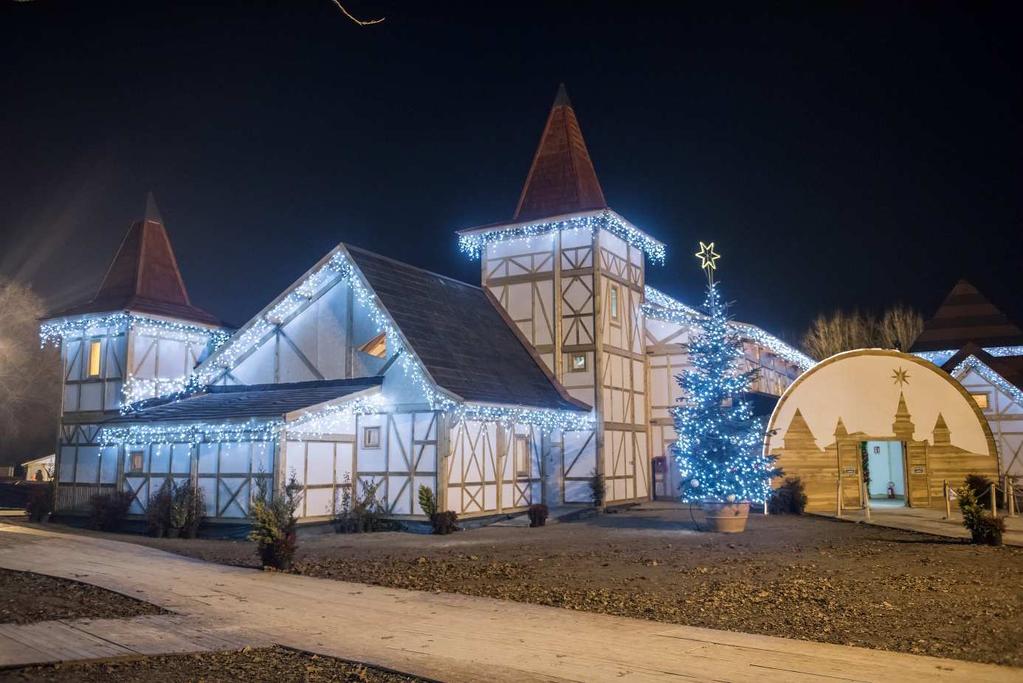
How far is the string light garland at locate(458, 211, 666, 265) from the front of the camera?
2788 centimetres

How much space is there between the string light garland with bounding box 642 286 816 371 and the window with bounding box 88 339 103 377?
65.6 feet

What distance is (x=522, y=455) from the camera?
24875mm

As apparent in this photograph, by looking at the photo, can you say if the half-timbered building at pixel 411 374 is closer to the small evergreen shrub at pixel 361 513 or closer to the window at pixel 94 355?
the window at pixel 94 355

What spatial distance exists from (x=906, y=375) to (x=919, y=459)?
2.67m

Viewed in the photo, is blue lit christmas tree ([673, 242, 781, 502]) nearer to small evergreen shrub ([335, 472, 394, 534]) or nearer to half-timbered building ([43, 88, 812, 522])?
half-timbered building ([43, 88, 812, 522])

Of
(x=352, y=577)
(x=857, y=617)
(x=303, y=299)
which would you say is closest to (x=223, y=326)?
(x=303, y=299)

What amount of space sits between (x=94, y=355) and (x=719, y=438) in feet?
73.5

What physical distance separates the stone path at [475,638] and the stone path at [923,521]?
1140cm

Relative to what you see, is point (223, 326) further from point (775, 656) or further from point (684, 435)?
point (775, 656)

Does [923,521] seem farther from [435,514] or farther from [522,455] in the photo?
[435,514]

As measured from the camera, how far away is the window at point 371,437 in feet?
71.8

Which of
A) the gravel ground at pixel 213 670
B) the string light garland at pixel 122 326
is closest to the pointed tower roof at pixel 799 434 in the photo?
the string light garland at pixel 122 326

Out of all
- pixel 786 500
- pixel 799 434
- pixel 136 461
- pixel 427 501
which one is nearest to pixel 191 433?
pixel 136 461

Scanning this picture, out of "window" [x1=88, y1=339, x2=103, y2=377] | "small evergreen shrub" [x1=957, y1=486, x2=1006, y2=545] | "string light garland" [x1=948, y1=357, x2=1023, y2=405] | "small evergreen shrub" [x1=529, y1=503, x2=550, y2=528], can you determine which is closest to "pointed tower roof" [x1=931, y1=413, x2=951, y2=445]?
"string light garland" [x1=948, y1=357, x2=1023, y2=405]
